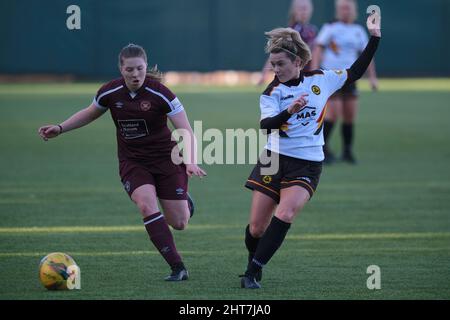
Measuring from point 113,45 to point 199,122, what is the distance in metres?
5.79

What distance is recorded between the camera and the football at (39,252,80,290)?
6738mm

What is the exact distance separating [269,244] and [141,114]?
129cm

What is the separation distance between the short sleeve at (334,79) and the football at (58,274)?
2.06 meters

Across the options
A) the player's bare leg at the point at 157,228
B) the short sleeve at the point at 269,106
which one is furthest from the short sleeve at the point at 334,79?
the player's bare leg at the point at 157,228

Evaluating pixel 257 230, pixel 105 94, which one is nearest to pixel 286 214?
pixel 257 230

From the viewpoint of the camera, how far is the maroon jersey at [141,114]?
24.1 ft

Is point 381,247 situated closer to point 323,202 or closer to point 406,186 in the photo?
point 323,202

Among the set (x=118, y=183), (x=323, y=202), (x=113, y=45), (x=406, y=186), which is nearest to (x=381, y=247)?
(x=323, y=202)

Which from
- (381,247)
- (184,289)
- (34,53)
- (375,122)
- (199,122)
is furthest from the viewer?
(34,53)

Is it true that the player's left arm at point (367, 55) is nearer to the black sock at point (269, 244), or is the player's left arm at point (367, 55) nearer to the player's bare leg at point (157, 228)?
the black sock at point (269, 244)

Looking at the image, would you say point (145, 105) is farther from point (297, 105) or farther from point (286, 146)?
point (297, 105)

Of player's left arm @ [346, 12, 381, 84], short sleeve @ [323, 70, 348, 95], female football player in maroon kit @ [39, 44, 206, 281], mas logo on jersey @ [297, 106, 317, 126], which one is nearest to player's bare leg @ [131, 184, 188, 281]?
female football player in maroon kit @ [39, 44, 206, 281]

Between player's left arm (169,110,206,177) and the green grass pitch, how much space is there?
730 mm

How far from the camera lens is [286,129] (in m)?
7.01
